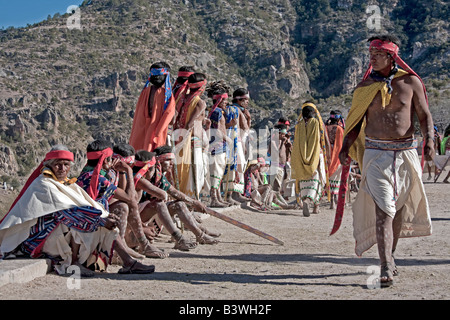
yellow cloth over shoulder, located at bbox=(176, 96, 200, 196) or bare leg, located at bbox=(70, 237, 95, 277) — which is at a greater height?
yellow cloth over shoulder, located at bbox=(176, 96, 200, 196)

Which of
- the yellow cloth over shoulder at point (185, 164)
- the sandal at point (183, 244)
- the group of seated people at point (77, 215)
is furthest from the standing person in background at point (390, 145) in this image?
the yellow cloth over shoulder at point (185, 164)

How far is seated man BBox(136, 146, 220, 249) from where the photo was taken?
6.51m

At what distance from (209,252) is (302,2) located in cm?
10529

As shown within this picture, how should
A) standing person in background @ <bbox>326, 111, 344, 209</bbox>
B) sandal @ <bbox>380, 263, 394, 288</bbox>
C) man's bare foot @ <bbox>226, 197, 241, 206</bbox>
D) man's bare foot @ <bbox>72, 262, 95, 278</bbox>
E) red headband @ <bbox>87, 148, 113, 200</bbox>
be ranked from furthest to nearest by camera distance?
1. standing person in background @ <bbox>326, 111, 344, 209</bbox>
2. man's bare foot @ <bbox>226, 197, 241, 206</bbox>
3. red headband @ <bbox>87, 148, 113, 200</bbox>
4. man's bare foot @ <bbox>72, 262, 95, 278</bbox>
5. sandal @ <bbox>380, 263, 394, 288</bbox>

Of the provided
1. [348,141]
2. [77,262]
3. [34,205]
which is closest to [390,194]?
[348,141]

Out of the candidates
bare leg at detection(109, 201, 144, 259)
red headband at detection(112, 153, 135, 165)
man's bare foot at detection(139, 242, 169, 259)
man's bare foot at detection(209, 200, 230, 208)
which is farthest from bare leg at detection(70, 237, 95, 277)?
man's bare foot at detection(209, 200, 230, 208)

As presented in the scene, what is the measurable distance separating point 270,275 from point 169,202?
187cm

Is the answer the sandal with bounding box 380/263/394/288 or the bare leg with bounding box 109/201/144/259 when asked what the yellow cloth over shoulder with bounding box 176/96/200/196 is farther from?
the sandal with bounding box 380/263/394/288

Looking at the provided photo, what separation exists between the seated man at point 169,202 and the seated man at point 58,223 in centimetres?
123

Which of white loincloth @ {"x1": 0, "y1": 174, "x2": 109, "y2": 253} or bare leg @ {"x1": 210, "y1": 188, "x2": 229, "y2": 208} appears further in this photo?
bare leg @ {"x1": 210, "y1": 188, "x2": 229, "y2": 208}

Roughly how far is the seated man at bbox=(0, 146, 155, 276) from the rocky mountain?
39.5 metres

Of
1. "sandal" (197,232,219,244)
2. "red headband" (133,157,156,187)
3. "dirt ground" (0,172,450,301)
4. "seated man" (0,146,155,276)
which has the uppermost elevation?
"red headband" (133,157,156,187)
